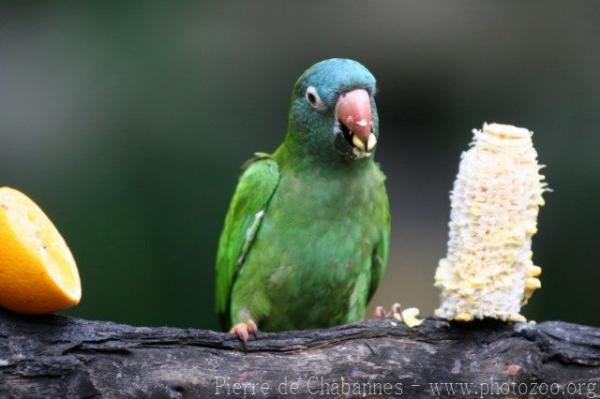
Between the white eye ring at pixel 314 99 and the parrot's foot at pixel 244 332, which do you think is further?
the white eye ring at pixel 314 99

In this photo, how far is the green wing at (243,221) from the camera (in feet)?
10.1

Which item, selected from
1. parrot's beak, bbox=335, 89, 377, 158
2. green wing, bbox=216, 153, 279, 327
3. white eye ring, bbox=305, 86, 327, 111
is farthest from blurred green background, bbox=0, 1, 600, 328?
parrot's beak, bbox=335, 89, 377, 158

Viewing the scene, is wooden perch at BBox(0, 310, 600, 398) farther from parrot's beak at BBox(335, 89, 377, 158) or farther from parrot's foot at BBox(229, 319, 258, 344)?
parrot's beak at BBox(335, 89, 377, 158)

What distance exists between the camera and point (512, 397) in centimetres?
232

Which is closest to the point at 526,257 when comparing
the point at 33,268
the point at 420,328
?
the point at 420,328

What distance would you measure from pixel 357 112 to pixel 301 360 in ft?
2.74

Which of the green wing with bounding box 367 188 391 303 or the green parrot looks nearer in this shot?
the green parrot

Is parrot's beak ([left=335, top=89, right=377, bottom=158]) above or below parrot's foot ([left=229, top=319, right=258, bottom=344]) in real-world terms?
above

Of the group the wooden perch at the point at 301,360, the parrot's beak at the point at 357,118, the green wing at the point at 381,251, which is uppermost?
the parrot's beak at the point at 357,118

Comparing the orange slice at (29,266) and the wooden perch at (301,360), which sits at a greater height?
the orange slice at (29,266)

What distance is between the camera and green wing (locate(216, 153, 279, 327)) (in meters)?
3.07

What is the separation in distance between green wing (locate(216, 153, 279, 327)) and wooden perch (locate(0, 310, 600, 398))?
65 centimetres

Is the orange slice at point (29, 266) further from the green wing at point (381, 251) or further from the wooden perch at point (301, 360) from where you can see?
the green wing at point (381, 251)

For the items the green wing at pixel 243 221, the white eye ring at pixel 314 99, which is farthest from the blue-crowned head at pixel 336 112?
the green wing at pixel 243 221
